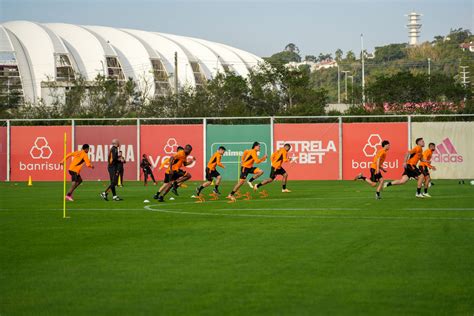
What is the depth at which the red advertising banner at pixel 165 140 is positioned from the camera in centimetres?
5150

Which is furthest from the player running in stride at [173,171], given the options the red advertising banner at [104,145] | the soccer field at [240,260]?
the red advertising banner at [104,145]

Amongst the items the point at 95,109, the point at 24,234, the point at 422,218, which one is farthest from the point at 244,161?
the point at 95,109

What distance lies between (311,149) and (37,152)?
48.9 feet

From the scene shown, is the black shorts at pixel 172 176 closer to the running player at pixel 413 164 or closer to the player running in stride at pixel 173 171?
the player running in stride at pixel 173 171

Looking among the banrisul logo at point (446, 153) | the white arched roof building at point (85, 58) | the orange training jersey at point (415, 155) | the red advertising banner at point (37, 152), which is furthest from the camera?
the white arched roof building at point (85, 58)

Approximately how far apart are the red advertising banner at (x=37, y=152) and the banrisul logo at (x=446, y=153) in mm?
19820

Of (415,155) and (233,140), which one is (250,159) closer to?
(415,155)

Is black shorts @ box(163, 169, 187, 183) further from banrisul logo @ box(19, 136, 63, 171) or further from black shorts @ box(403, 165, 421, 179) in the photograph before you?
banrisul logo @ box(19, 136, 63, 171)

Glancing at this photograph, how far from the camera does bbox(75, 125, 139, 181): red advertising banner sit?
51719mm

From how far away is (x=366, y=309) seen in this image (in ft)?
36.3

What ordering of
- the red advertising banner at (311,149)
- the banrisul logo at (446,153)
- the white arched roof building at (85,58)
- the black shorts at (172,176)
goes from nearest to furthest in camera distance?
the black shorts at (172,176), the banrisul logo at (446,153), the red advertising banner at (311,149), the white arched roof building at (85,58)

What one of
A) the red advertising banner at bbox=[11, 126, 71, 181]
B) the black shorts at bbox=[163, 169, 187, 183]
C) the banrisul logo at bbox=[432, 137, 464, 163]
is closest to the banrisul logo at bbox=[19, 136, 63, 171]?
the red advertising banner at bbox=[11, 126, 71, 181]

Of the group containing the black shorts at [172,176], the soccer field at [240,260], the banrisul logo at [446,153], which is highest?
the banrisul logo at [446,153]

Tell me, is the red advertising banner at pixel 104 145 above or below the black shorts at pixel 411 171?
above
